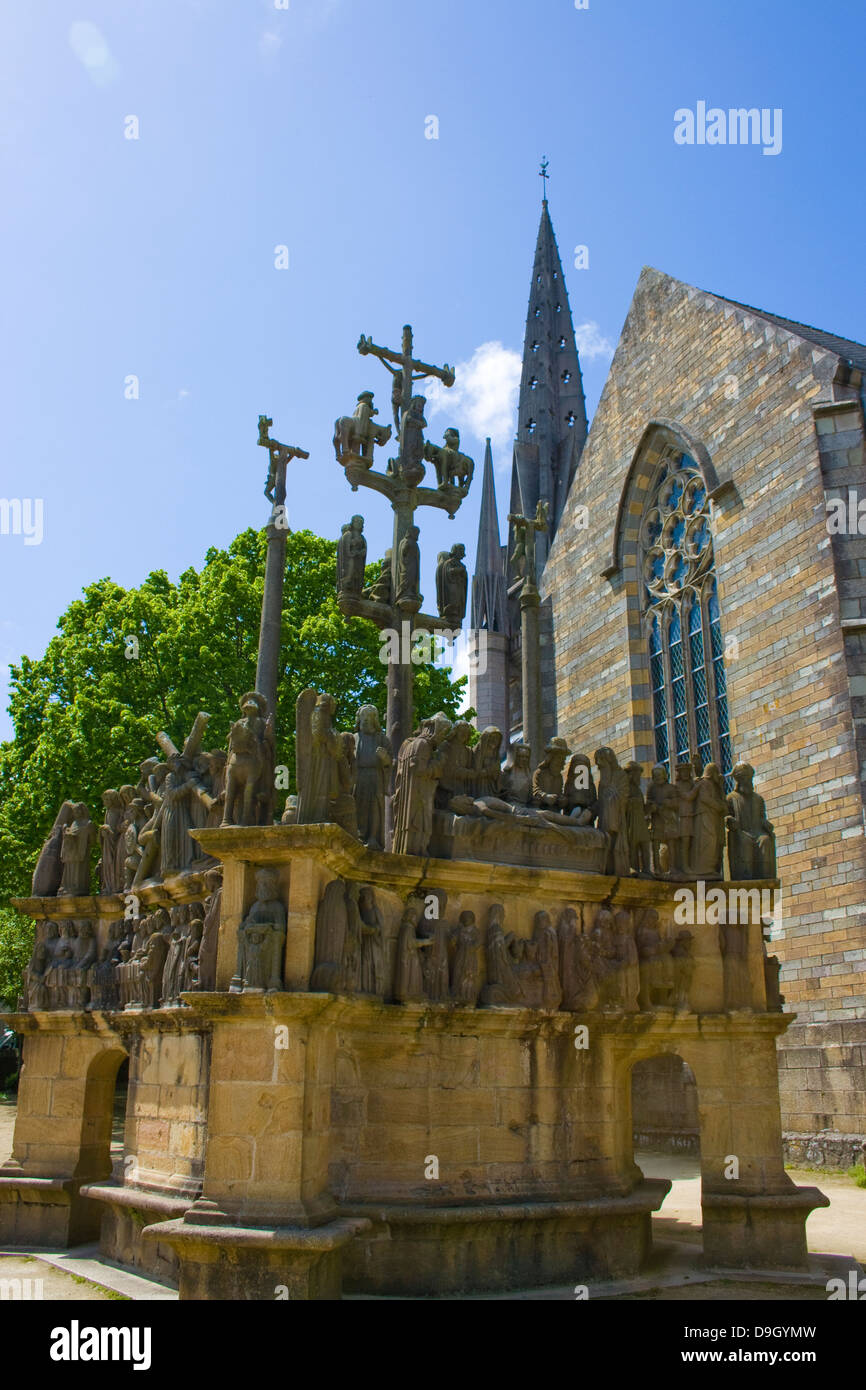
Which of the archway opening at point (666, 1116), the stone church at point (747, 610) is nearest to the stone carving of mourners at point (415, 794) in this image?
the stone church at point (747, 610)

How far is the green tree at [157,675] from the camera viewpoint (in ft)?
63.9

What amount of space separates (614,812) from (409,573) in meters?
3.11

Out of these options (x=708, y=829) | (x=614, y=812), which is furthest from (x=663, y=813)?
(x=614, y=812)

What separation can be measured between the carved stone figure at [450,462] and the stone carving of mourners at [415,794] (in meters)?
3.74

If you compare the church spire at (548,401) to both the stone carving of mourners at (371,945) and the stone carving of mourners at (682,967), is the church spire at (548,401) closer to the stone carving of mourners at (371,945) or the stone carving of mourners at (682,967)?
the stone carving of mourners at (682,967)

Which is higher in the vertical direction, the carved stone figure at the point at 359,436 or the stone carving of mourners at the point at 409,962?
the carved stone figure at the point at 359,436

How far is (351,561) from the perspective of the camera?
1099 centimetres

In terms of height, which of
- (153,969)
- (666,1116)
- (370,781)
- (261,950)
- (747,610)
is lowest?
(666,1116)

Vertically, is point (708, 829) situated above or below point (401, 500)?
below

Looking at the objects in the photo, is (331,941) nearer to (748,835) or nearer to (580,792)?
(580,792)

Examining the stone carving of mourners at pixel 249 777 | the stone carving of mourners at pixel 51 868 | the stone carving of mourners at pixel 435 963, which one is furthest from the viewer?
the stone carving of mourners at pixel 51 868
